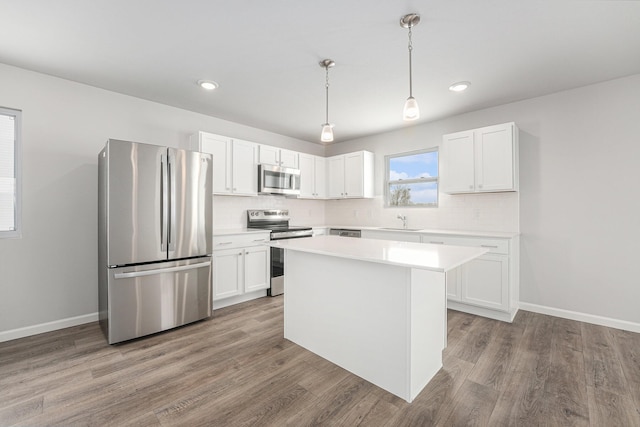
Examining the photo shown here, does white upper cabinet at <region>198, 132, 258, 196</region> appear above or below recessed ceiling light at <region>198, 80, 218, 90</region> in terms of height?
below

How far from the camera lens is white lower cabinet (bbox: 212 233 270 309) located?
11.6ft

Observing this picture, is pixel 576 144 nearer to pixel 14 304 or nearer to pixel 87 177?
pixel 87 177

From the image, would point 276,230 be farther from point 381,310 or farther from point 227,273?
point 381,310

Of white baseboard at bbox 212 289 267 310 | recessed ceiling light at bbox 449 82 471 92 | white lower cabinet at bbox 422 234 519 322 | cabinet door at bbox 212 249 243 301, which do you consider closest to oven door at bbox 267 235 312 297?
white baseboard at bbox 212 289 267 310

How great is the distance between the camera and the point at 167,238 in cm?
291

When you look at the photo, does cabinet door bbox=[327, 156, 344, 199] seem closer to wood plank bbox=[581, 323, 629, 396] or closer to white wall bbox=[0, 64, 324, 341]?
white wall bbox=[0, 64, 324, 341]

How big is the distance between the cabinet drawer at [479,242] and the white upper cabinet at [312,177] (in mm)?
2289

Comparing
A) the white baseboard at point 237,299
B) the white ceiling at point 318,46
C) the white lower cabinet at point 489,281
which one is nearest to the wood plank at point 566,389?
the white lower cabinet at point 489,281

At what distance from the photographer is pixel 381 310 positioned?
1979 millimetres

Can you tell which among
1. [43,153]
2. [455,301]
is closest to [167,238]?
[43,153]

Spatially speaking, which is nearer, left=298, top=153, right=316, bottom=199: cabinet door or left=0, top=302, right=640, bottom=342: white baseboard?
left=0, top=302, right=640, bottom=342: white baseboard

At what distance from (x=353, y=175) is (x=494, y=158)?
7.31ft

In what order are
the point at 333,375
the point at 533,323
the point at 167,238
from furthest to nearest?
the point at 533,323 → the point at 167,238 → the point at 333,375

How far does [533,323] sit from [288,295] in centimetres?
273
